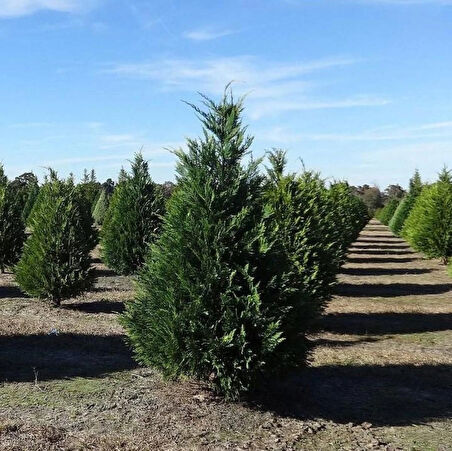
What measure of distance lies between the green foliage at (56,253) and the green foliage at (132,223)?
13.7ft

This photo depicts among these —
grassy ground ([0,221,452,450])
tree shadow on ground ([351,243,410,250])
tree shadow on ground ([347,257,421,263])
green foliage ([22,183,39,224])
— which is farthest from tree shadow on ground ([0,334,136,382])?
tree shadow on ground ([351,243,410,250])

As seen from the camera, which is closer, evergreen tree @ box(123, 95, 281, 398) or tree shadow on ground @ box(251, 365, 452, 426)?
evergreen tree @ box(123, 95, 281, 398)

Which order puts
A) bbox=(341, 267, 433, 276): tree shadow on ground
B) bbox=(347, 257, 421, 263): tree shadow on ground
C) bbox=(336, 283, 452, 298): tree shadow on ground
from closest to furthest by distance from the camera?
bbox=(336, 283, 452, 298): tree shadow on ground, bbox=(341, 267, 433, 276): tree shadow on ground, bbox=(347, 257, 421, 263): tree shadow on ground

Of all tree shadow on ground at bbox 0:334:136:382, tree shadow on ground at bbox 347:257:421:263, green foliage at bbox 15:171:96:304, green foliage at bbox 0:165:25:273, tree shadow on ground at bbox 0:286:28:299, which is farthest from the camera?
tree shadow on ground at bbox 347:257:421:263

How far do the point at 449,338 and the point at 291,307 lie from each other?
21.9 ft

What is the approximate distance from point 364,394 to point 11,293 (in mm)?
10519

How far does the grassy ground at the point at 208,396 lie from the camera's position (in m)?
5.72

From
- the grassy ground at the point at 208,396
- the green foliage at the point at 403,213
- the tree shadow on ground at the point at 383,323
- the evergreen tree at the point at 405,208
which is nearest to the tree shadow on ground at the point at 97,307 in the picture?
the grassy ground at the point at 208,396

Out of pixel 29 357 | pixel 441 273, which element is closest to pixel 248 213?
pixel 29 357

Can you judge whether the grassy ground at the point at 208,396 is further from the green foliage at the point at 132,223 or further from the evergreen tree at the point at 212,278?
the green foliage at the point at 132,223

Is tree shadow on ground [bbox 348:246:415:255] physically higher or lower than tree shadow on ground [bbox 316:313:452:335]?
higher

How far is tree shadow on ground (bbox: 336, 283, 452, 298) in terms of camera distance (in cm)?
1750

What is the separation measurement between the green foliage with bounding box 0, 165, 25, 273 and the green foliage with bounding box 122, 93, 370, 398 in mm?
11517

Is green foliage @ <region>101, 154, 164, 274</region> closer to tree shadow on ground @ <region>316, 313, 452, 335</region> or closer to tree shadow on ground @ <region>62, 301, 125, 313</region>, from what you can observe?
tree shadow on ground @ <region>62, 301, 125, 313</region>
